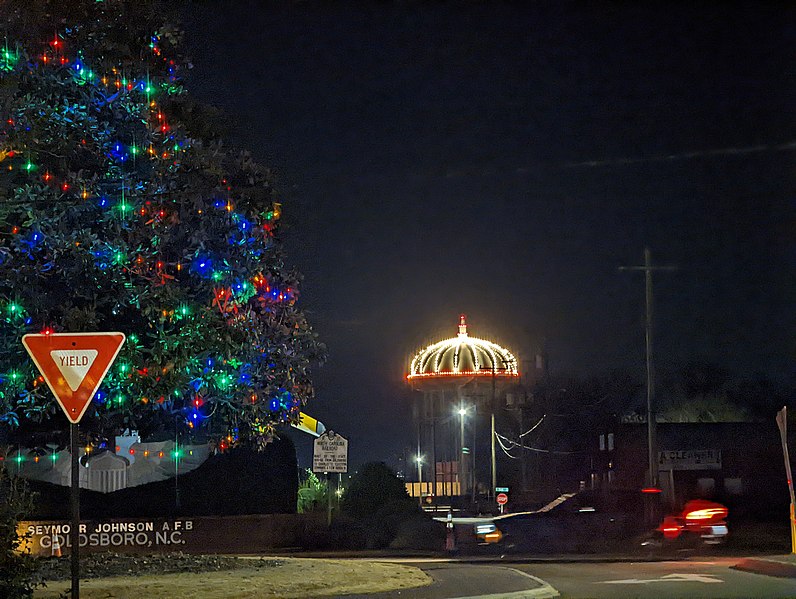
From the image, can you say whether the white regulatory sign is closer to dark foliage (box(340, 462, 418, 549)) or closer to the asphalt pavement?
dark foliage (box(340, 462, 418, 549))

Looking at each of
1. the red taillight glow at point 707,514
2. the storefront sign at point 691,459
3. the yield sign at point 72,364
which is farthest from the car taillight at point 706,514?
the storefront sign at point 691,459

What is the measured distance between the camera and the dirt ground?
14.2 m

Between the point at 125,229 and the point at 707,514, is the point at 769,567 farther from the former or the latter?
the point at 125,229

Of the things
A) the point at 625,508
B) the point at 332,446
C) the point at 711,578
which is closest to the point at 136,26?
the point at 711,578

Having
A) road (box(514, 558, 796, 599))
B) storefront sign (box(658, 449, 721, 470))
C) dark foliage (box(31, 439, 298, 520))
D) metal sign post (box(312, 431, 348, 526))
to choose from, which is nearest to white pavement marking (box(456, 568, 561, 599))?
road (box(514, 558, 796, 599))

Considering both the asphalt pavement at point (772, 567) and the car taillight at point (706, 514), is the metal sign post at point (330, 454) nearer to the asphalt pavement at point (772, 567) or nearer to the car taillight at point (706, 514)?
the car taillight at point (706, 514)

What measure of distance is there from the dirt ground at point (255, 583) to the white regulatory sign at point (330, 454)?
35.3ft

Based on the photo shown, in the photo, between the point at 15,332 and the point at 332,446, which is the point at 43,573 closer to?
the point at 15,332

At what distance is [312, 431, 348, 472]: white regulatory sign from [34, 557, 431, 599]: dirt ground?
10750mm

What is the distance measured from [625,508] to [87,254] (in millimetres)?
29487

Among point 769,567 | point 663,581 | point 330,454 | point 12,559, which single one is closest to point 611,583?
point 663,581

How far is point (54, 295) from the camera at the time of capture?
16781mm

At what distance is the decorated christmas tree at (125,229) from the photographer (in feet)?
53.4

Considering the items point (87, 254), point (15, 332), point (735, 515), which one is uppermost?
point (87, 254)
